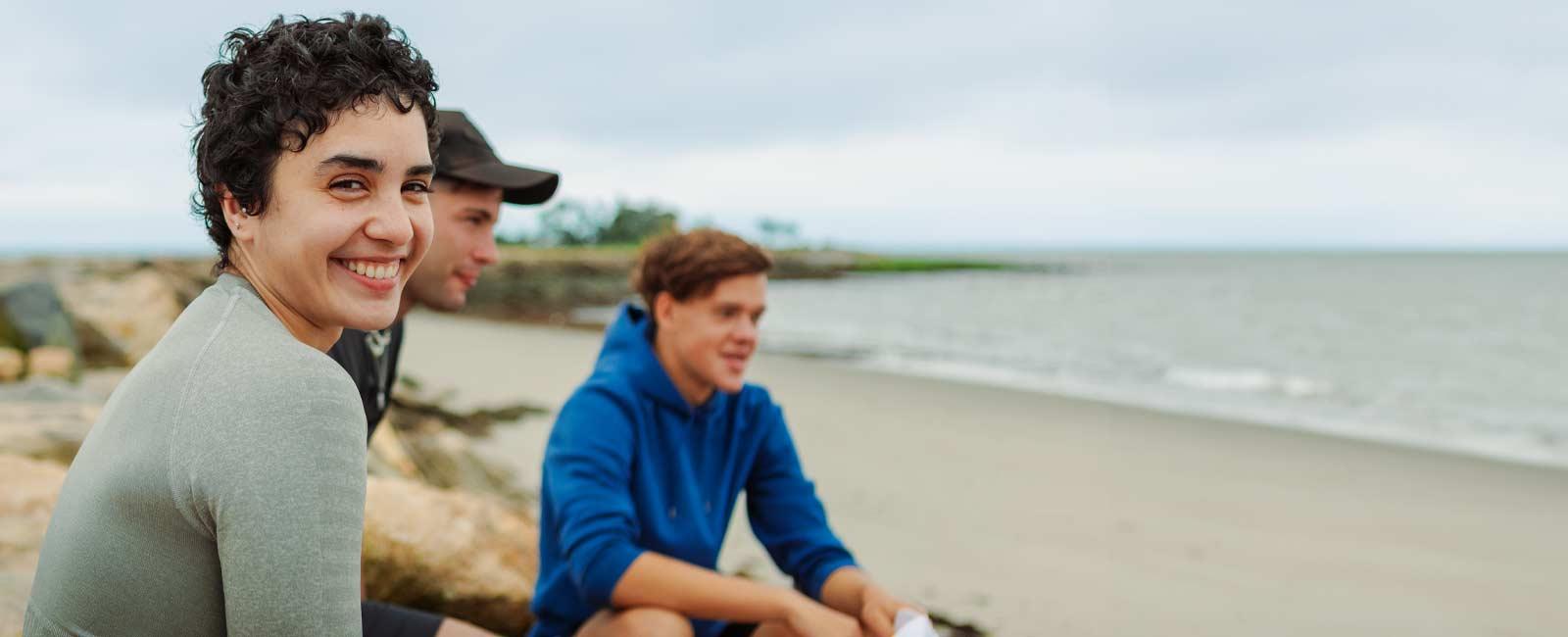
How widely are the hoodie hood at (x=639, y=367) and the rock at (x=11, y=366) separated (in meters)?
6.11

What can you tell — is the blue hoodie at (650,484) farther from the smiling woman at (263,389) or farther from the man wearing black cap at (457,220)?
the smiling woman at (263,389)

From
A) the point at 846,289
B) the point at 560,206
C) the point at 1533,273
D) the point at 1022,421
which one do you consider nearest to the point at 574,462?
the point at 1022,421

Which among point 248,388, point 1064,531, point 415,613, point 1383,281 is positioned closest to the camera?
point 248,388

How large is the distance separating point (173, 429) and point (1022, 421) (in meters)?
10.1

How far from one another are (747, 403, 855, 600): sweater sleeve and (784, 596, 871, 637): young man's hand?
0.35 meters

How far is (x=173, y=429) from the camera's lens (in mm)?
1044

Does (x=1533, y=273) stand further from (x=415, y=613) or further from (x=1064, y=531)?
(x=415, y=613)

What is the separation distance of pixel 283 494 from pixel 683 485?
1.74 metres

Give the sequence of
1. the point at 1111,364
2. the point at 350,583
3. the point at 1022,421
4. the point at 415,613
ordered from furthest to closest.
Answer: the point at 1111,364 < the point at 1022,421 < the point at 415,613 < the point at 350,583

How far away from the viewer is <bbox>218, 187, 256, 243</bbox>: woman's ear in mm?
1229

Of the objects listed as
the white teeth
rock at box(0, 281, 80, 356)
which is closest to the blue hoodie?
the white teeth

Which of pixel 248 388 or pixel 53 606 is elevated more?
pixel 248 388

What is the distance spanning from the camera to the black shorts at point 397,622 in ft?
7.77

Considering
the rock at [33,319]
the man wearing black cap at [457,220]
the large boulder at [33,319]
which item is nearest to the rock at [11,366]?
the large boulder at [33,319]
